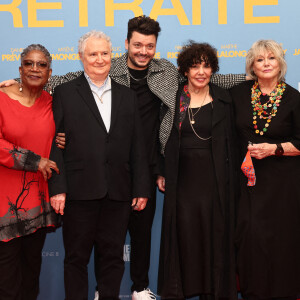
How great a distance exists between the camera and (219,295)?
2.30m

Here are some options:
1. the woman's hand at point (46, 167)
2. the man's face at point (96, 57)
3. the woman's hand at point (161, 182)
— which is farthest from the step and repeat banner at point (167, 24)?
the woman's hand at point (46, 167)

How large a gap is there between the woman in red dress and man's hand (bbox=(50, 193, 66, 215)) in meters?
0.10

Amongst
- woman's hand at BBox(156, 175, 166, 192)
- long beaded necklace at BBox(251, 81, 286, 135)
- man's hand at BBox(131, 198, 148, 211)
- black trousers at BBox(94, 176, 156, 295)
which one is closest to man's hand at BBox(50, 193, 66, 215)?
man's hand at BBox(131, 198, 148, 211)

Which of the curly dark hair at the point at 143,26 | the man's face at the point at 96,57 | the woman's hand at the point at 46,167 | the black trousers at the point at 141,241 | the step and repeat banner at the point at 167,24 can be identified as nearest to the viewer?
the woman's hand at the point at 46,167

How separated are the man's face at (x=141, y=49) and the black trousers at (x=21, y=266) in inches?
45.7

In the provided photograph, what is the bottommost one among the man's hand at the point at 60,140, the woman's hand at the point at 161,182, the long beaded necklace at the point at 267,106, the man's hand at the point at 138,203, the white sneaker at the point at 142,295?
the white sneaker at the point at 142,295

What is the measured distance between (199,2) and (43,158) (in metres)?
1.75

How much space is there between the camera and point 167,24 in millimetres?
2898

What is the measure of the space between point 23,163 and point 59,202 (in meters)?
0.28

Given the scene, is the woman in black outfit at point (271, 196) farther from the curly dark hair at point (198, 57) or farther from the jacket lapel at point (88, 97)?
the jacket lapel at point (88, 97)

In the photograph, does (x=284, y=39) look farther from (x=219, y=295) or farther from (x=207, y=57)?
(x=219, y=295)

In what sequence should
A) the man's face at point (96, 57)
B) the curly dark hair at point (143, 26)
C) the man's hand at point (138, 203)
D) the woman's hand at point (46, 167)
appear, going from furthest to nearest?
the curly dark hair at point (143, 26) < the man's hand at point (138, 203) < the man's face at point (96, 57) < the woman's hand at point (46, 167)

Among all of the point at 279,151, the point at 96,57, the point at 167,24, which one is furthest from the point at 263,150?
the point at 167,24

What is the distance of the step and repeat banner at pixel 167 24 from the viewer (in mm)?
2879
